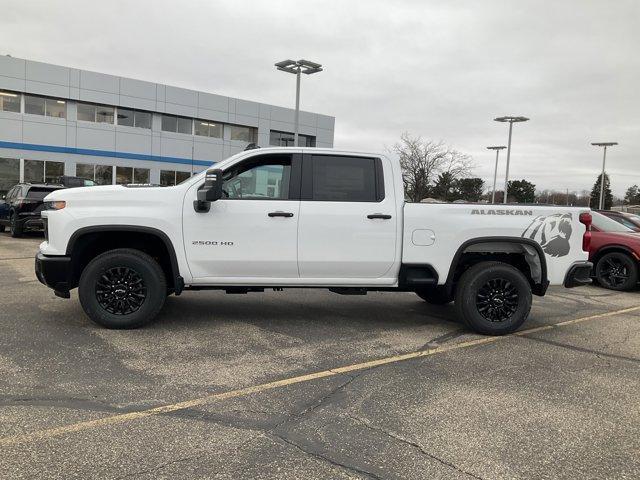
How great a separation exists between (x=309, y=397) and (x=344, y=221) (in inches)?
90.6

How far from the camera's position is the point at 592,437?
364 centimetres

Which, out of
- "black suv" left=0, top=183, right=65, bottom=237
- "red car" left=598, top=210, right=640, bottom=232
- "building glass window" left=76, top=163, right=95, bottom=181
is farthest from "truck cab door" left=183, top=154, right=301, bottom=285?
"building glass window" left=76, top=163, right=95, bottom=181

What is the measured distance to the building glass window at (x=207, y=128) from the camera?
3829cm

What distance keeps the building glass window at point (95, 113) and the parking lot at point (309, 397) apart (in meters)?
29.8

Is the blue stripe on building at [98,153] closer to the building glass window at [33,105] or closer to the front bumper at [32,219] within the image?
the building glass window at [33,105]

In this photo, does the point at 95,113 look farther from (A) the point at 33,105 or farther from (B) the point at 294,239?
(B) the point at 294,239

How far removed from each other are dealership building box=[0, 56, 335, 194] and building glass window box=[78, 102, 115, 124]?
0.19ft

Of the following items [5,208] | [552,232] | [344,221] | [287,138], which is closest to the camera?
[344,221]

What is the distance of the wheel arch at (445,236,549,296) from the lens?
616 centimetres

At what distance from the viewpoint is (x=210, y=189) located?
559cm

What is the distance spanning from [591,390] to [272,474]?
9.85 feet

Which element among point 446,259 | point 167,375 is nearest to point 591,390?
point 446,259

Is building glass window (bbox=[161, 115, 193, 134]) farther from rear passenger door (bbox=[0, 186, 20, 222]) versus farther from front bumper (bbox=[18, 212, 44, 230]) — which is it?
front bumper (bbox=[18, 212, 44, 230])

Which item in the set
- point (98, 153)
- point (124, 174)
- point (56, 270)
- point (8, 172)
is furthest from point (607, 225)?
point (8, 172)
